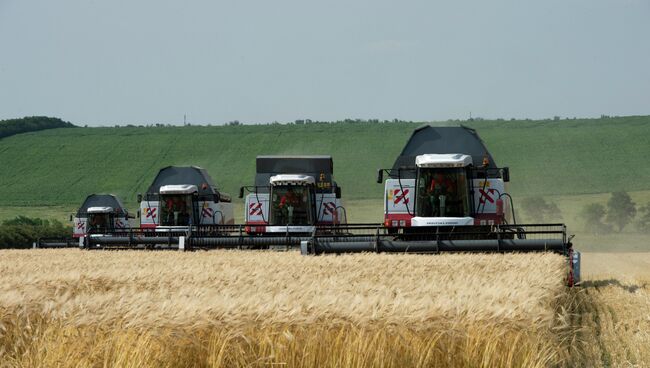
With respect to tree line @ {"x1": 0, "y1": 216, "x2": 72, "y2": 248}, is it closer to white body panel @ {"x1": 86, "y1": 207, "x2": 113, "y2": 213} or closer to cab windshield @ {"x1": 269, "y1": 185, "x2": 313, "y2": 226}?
white body panel @ {"x1": 86, "y1": 207, "x2": 113, "y2": 213}

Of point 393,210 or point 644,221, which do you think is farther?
point 644,221

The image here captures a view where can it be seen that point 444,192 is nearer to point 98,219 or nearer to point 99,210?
point 99,210

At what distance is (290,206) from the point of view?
2612cm

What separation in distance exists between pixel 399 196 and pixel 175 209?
39.1 ft

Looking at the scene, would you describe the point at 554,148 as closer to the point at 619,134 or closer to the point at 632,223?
the point at 619,134

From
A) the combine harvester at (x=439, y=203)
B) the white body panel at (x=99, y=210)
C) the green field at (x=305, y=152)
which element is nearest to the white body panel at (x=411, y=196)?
the combine harvester at (x=439, y=203)

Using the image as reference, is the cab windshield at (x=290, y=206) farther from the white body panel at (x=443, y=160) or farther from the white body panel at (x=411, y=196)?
the white body panel at (x=443, y=160)

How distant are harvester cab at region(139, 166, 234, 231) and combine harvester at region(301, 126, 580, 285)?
423 inches

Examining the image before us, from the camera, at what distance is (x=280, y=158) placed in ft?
92.0

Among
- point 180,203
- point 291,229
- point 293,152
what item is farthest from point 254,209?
point 293,152

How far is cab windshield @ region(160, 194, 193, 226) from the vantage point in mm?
31125

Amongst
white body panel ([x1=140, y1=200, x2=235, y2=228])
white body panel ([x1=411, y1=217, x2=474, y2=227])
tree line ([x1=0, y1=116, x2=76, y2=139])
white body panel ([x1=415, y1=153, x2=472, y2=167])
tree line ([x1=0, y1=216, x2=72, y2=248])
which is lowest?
tree line ([x1=0, y1=216, x2=72, y2=248])

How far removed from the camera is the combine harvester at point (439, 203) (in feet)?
61.4

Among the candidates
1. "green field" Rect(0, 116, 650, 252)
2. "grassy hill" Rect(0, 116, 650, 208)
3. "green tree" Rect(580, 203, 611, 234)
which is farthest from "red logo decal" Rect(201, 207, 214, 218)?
"grassy hill" Rect(0, 116, 650, 208)
